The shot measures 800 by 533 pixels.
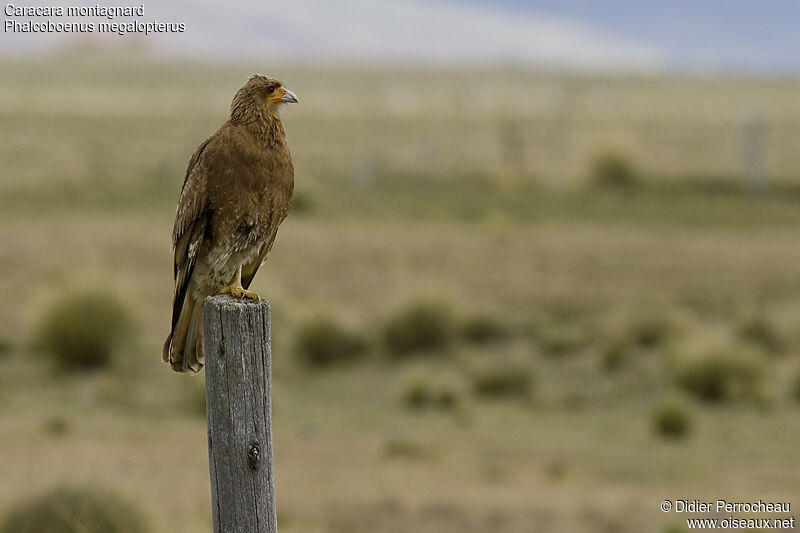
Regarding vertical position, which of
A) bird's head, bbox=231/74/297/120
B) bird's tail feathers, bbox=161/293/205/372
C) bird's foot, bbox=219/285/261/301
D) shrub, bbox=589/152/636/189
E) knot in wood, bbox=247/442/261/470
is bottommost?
knot in wood, bbox=247/442/261/470

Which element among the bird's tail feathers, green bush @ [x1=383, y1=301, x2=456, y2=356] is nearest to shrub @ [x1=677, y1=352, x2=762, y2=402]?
green bush @ [x1=383, y1=301, x2=456, y2=356]

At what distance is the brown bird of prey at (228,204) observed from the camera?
576cm

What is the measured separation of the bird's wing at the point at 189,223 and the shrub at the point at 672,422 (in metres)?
10.6

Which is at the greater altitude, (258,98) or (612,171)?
(258,98)

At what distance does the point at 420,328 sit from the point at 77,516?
11.5 meters

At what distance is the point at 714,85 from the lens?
4840 inches

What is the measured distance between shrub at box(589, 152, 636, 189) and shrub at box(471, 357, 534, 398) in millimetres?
18261

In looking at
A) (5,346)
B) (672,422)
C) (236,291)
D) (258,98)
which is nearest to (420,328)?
(672,422)

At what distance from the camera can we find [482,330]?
20703 millimetres

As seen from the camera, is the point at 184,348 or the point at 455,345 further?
the point at 455,345

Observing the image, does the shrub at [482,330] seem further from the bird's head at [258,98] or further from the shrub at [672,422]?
the bird's head at [258,98]

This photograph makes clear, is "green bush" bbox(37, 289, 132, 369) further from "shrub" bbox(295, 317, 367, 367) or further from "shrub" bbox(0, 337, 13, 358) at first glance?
"shrub" bbox(295, 317, 367, 367)

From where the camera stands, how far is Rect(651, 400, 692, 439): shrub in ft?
51.4

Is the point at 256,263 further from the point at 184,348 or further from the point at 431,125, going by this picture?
the point at 431,125
